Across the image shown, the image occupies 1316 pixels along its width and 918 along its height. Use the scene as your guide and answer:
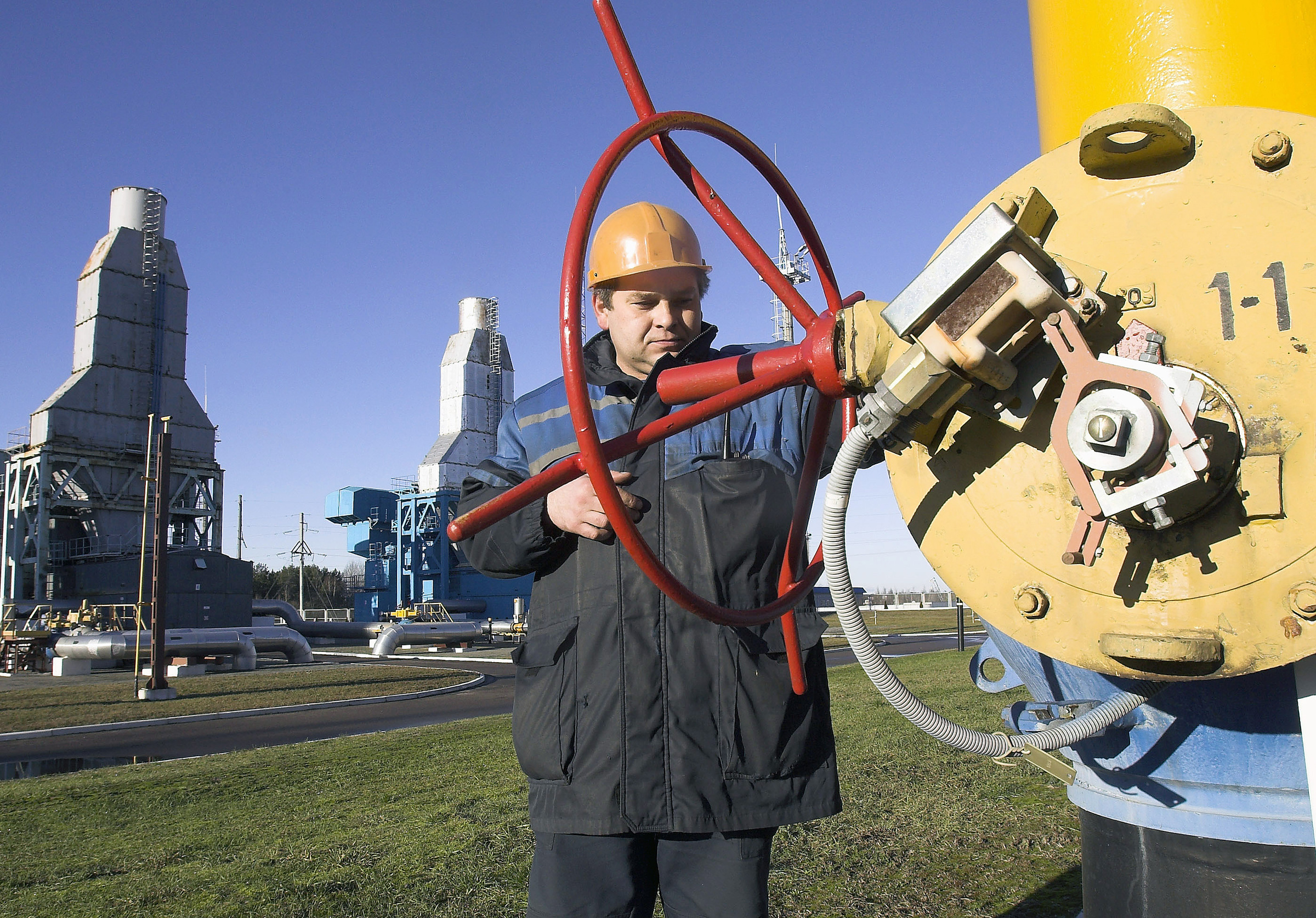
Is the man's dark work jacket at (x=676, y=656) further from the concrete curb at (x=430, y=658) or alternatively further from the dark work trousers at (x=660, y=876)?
the concrete curb at (x=430, y=658)

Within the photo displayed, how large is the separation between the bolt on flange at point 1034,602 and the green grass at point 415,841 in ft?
7.43

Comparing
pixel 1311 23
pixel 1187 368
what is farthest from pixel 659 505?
pixel 1311 23

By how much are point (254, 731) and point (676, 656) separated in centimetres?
834

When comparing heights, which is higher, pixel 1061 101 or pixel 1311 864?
pixel 1061 101

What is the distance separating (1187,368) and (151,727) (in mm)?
10260

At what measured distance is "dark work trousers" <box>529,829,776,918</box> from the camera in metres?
1.63

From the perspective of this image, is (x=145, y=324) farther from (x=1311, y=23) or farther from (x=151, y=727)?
(x=1311, y=23)

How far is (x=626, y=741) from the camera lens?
1674 mm

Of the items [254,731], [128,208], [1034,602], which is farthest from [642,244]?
[128,208]

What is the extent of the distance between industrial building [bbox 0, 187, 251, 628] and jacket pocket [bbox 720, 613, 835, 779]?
1064 inches

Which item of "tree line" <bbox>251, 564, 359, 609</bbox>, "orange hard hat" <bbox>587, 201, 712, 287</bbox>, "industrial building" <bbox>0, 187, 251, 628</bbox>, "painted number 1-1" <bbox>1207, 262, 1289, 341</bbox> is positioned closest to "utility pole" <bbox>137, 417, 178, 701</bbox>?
"orange hard hat" <bbox>587, 201, 712, 287</bbox>

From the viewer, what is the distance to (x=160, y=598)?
11906 millimetres

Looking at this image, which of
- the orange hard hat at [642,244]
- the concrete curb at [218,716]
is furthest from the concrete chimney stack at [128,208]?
the orange hard hat at [642,244]

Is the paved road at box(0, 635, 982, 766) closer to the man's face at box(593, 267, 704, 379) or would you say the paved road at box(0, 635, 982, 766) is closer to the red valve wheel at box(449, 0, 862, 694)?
the man's face at box(593, 267, 704, 379)
